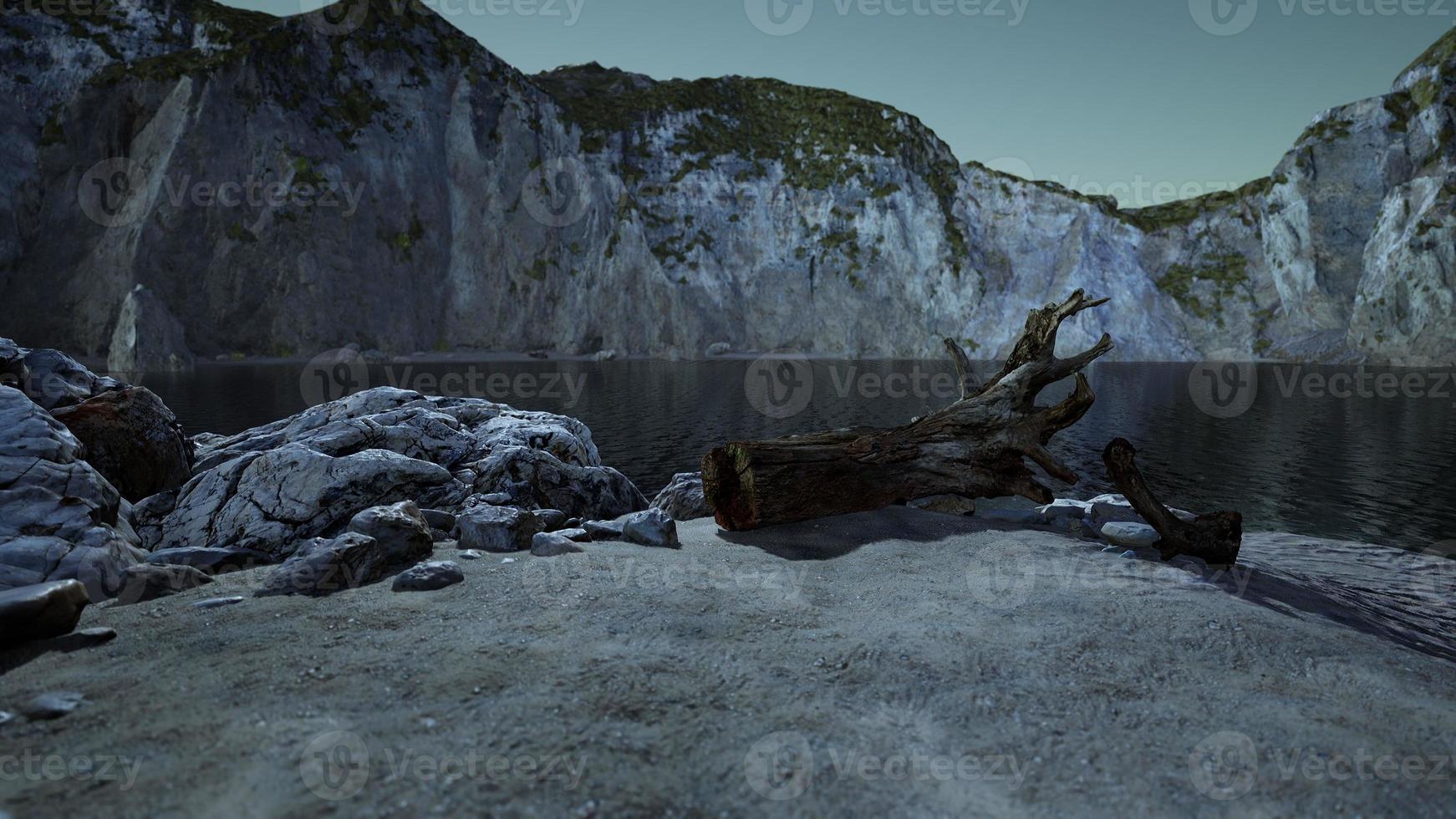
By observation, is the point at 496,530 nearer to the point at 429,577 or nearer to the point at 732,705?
the point at 429,577

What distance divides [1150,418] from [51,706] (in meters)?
32.4

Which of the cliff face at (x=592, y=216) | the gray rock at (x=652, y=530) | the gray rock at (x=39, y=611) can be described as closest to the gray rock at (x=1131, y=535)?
the gray rock at (x=652, y=530)

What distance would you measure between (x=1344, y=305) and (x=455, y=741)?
9630 centimetres

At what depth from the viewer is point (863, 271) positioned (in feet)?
276

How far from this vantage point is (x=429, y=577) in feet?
17.3

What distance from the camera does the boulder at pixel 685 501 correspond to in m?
10.2

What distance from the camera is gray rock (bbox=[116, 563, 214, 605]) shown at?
5.02 m

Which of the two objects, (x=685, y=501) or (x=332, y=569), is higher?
(x=332, y=569)

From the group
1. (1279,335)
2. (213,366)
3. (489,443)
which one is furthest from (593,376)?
(1279,335)

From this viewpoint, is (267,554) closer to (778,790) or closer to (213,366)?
(778,790)
